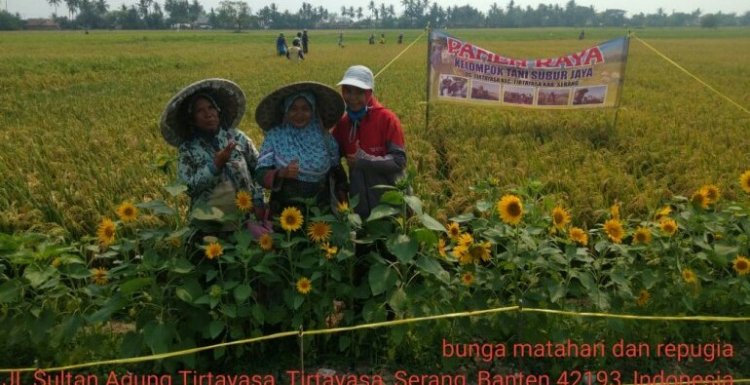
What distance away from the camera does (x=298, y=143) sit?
312 centimetres

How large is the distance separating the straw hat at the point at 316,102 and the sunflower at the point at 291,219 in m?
0.76

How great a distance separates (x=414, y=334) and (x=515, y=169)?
3.21 m

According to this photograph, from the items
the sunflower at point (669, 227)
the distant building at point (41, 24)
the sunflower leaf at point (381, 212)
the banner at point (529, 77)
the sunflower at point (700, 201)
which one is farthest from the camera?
the distant building at point (41, 24)

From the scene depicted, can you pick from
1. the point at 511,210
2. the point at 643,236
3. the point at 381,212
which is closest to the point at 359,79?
the point at 381,212

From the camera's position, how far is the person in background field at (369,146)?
3064 mm

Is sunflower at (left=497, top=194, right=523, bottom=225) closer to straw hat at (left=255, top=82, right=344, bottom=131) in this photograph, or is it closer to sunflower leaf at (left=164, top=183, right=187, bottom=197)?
straw hat at (left=255, top=82, right=344, bottom=131)

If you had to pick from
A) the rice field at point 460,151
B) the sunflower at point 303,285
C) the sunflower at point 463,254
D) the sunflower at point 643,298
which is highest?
the sunflower at point 463,254

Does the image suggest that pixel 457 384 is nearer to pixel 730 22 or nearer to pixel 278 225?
pixel 278 225

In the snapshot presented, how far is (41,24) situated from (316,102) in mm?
132501

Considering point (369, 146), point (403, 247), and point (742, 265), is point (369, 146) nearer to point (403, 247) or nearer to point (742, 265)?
point (403, 247)

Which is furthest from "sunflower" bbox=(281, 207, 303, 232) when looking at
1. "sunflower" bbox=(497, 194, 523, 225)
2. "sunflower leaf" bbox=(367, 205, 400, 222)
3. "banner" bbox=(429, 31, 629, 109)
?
"banner" bbox=(429, 31, 629, 109)

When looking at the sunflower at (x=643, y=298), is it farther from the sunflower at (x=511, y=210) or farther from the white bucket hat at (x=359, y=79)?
the white bucket hat at (x=359, y=79)

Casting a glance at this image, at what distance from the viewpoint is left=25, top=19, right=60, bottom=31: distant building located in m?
107

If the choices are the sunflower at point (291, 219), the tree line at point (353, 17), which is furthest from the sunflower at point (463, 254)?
the tree line at point (353, 17)
